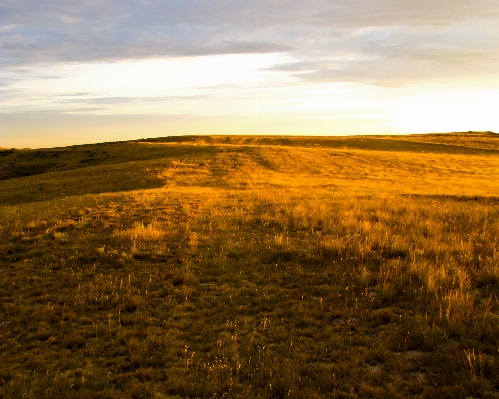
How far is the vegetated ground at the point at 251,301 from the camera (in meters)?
6.55

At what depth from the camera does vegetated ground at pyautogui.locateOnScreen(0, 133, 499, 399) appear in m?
6.55

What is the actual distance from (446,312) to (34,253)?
13419 mm

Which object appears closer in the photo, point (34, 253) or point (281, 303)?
point (281, 303)

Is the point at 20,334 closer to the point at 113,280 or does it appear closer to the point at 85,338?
the point at 85,338

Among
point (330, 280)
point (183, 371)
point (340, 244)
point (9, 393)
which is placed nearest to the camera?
point (9, 393)

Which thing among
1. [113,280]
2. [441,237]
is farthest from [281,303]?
[441,237]

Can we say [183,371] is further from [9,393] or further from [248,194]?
[248,194]

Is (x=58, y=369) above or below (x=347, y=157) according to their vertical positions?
below

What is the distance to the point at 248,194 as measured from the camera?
28.2 m

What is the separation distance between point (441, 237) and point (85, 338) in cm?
1247

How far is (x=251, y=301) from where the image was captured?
9.84m

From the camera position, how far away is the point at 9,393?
251 inches

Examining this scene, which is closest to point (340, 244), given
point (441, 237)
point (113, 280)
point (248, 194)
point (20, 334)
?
point (441, 237)

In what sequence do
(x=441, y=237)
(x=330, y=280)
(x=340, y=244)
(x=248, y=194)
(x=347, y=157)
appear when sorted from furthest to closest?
(x=347, y=157) → (x=248, y=194) → (x=441, y=237) → (x=340, y=244) → (x=330, y=280)
